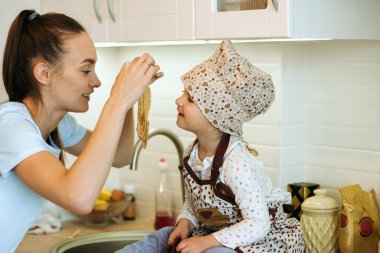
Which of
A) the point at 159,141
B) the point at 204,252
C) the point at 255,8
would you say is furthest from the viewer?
the point at 159,141

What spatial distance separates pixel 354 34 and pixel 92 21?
90 centimetres

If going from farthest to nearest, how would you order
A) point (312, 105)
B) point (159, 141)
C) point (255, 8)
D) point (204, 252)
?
point (159, 141) → point (312, 105) → point (255, 8) → point (204, 252)

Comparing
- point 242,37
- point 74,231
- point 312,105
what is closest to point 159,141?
point 74,231

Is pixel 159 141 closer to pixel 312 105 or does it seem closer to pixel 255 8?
pixel 312 105

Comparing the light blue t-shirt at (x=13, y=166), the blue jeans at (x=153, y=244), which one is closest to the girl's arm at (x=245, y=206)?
the blue jeans at (x=153, y=244)

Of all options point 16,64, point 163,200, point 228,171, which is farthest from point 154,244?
point 163,200

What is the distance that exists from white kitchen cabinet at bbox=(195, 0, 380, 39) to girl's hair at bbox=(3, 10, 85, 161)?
38cm

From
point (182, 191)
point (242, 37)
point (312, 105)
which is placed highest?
point (242, 37)

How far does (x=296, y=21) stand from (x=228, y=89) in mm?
282

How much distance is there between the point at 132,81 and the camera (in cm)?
170

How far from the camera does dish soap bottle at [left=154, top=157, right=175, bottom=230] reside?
8.76ft

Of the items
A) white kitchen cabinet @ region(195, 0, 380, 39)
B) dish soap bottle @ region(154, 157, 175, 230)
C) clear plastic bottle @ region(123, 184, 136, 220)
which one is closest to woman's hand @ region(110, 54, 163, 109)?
white kitchen cabinet @ region(195, 0, 380, 39)

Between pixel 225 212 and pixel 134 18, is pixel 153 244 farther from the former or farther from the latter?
pixel 134 18

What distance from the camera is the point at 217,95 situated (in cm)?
172
